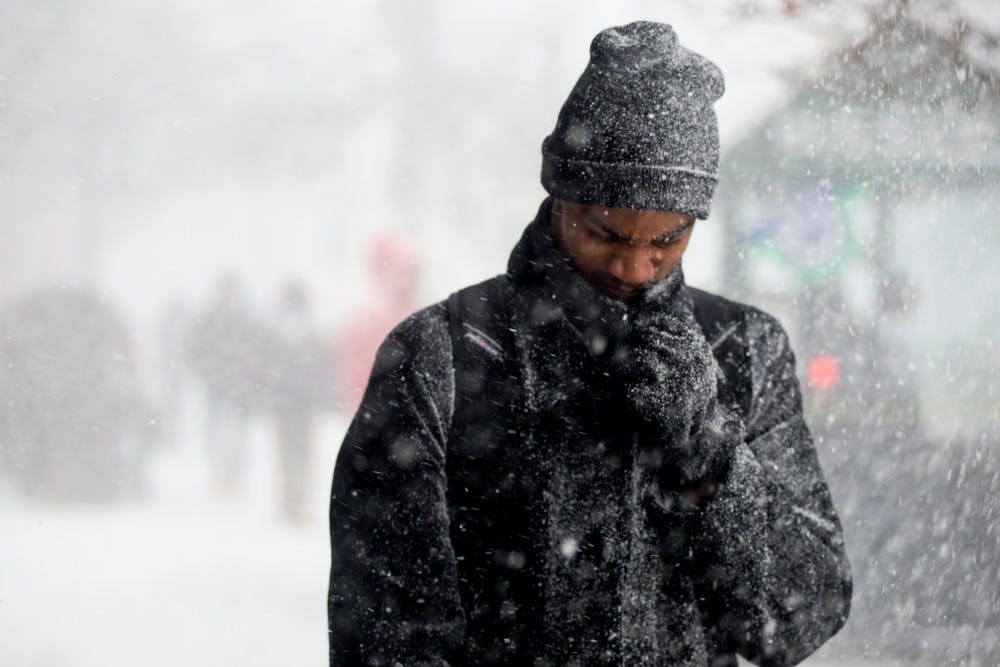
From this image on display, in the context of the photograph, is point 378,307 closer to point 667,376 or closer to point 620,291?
point 620,291

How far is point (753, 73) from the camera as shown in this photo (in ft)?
17.5

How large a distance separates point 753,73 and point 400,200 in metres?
3.27

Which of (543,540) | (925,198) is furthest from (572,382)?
(925,198)

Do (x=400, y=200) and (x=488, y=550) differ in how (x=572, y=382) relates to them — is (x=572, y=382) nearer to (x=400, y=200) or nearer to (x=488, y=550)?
(x=488, y=550)

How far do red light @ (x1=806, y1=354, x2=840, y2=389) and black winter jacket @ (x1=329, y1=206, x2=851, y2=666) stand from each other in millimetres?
4351

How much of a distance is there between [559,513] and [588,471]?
0.06 m

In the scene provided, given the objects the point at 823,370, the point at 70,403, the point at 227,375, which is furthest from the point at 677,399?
the point at 70,403

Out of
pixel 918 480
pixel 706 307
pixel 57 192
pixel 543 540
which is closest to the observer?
pixel 543 540

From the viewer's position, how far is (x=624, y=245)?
1.34 meters

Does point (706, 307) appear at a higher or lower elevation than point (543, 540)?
higher

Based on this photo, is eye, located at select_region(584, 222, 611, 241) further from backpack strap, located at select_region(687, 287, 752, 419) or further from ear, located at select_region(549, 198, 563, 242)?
backpack strap, located at select_region(687, 287, 752, 419)

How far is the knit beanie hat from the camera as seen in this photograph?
4.42ft

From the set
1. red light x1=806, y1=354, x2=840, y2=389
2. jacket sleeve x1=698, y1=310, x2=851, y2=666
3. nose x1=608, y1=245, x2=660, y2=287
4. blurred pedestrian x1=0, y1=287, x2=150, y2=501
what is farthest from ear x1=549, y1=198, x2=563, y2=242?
blurred pedestrian x1=0, y1=287, x2=150, y2=501

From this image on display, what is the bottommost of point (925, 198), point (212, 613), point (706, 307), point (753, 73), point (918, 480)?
point (212, 613)
